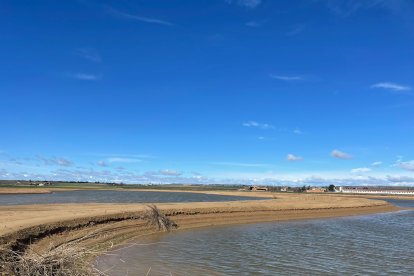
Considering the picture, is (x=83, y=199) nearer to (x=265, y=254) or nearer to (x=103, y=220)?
(x=103, y=220)

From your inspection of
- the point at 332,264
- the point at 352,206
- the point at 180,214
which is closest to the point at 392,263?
the point at 332,264

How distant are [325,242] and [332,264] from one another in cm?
762

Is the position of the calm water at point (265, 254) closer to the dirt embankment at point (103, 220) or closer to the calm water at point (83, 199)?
the dirt embankment at point (103, 220)

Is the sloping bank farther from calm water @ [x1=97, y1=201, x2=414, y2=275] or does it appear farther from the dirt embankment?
calm water @ [x1=97, y1=201, x2=414, y2=275]

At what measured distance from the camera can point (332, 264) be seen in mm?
18750

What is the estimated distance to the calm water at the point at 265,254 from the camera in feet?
56.4

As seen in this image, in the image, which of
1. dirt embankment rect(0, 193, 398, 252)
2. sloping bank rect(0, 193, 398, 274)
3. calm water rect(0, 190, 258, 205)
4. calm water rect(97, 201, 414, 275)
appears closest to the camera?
calm water rect(97, 201, 414, 275)

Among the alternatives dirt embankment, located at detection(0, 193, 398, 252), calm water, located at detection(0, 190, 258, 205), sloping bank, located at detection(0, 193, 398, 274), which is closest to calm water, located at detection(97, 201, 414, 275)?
sloping bank, located at detection(0, 193, 398, 274)

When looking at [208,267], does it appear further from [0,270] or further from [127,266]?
[0,270]

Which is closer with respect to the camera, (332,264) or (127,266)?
(127,266)

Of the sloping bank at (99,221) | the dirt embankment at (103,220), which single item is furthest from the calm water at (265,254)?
the dirt embankment at (103,220)

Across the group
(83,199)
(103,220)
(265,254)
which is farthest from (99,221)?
(83,199)

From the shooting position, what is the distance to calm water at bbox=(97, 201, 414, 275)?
17.2m

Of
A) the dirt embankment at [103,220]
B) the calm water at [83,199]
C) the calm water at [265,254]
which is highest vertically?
the calm water at [83,199]
